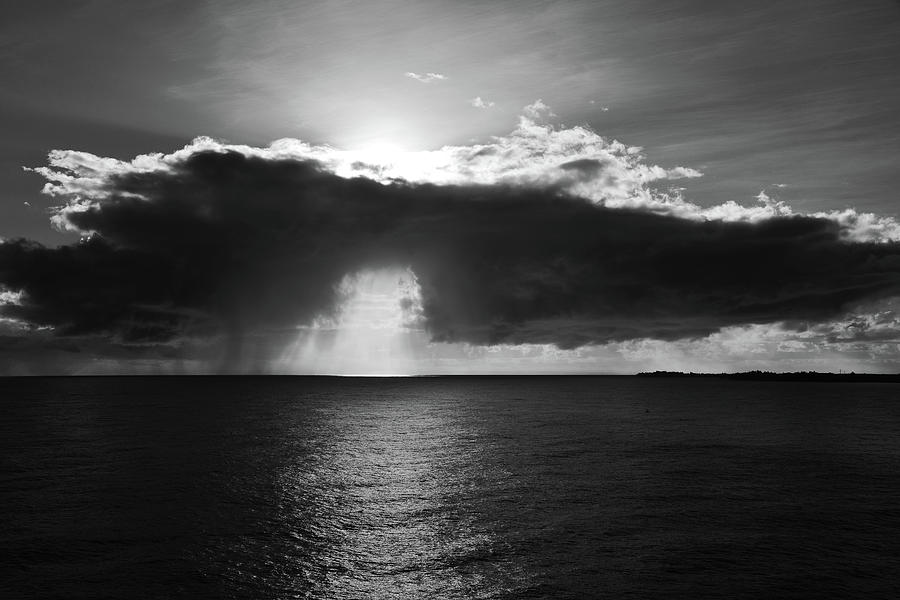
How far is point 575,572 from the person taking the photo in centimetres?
2917

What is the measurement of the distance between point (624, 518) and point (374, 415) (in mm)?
106234

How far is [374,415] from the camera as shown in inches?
5512

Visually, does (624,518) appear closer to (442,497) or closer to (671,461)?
(442,497)

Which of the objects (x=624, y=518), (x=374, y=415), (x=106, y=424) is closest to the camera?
(x=624, y=518)

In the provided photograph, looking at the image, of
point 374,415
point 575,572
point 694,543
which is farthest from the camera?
point 374,415

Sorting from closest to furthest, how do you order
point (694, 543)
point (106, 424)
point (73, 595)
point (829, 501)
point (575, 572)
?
point (73, 595) < point (575, 572) < point (694, 543) < point (829, 501) < point (106, 424)

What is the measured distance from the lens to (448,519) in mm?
39656

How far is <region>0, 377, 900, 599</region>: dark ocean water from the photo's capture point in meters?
28.3

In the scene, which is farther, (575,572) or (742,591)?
(575,572)

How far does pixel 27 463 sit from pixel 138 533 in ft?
118

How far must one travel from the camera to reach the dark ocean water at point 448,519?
28312mm

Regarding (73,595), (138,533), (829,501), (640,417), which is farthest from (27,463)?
(640,417)

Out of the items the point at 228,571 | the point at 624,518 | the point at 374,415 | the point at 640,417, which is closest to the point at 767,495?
the point at 624,518

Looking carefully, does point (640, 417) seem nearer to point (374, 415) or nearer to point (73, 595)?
point (374, 415)
